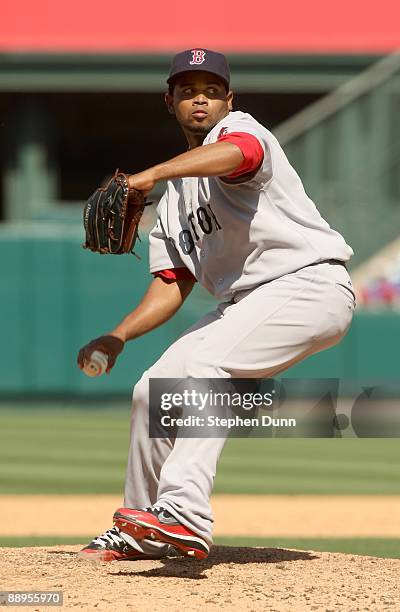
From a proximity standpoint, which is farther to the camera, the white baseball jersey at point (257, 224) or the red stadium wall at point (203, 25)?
the red stadium wall at point (203, 25)

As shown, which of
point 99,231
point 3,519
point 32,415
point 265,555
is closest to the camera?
point 99,231

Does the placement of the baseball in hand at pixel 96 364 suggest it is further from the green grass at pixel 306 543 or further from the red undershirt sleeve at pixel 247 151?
the green grass at pixel 306 543

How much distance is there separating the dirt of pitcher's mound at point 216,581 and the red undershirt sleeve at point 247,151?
1206 mm

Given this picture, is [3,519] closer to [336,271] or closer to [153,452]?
[153,452]

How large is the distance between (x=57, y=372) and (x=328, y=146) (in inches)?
147

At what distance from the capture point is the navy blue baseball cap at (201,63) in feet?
12.9

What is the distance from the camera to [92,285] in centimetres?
1197

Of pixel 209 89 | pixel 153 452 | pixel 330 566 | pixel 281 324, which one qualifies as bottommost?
pixel 330 566

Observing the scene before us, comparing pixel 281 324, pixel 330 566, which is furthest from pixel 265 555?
pixel 281 324

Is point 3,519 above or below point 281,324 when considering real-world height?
below

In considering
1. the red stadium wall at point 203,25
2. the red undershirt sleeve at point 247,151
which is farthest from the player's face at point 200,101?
Result: the red stadium wall at point 203,25

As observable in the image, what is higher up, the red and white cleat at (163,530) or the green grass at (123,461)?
the green grass at (123,461)

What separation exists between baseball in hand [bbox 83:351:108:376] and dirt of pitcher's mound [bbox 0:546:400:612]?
61 centimetres

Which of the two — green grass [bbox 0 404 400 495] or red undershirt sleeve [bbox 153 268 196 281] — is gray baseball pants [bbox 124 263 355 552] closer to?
red undershirt sleeve [bbox 153 268 196 281]
